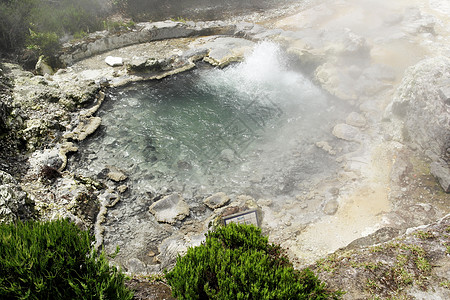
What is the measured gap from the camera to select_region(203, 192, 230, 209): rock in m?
10.8

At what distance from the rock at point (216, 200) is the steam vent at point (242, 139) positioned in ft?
0.18

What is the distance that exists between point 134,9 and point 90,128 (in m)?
15.5

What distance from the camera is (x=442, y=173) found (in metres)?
10.6

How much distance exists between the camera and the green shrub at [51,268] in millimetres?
4543

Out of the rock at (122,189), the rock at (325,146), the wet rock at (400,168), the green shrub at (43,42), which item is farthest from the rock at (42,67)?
the wet rock at (400,168)

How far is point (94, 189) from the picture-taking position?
11055mm

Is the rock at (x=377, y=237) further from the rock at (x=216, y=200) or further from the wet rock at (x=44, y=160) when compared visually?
the wet rock at (x=44, y=160)

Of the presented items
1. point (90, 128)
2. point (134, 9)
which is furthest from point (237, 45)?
point (90, 128)

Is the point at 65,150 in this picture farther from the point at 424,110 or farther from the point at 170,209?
the point at 424,110

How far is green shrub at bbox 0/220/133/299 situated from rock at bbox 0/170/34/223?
2699 mm

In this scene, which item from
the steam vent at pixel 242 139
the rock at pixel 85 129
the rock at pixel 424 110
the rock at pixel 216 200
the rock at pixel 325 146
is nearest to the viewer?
the steam vent at pixel 242 139

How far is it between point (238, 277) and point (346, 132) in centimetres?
1097

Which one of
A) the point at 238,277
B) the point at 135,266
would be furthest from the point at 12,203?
the point at 238,277

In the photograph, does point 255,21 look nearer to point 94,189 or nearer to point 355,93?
point 355,93
